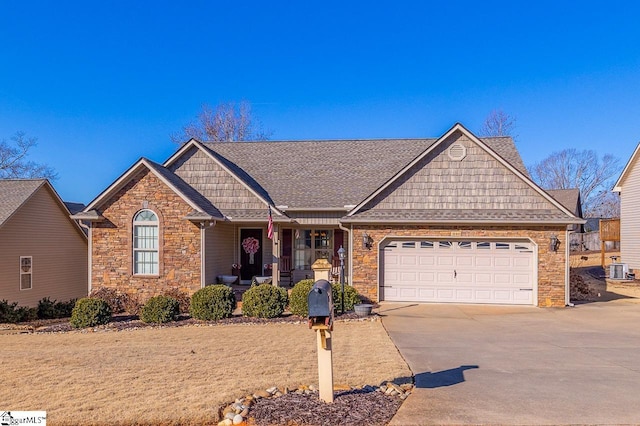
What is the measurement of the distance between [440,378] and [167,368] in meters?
4.59

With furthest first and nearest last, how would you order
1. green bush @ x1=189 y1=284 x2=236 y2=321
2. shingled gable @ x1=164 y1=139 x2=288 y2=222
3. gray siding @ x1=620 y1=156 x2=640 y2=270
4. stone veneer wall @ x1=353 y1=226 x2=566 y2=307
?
gray siding @ x1=620 y1=156 x2=640 y2=270 < shingled gable @ x1=164 y1=139 x2=288 y2=222 < stone veneer wall @ x1=353 y1=226 x2=566 y2=307 < green bush @ x1=189 y1=284 x2=236 y2=321

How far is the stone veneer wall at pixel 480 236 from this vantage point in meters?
15.6

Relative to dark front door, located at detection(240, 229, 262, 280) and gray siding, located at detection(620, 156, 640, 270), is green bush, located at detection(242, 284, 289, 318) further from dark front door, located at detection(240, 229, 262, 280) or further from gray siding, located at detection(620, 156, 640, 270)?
gray siding, located at detection(620, 156, 640, 270)

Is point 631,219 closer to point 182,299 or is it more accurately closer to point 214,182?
point 214,182

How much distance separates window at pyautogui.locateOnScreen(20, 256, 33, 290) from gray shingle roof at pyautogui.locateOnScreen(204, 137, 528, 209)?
874cm

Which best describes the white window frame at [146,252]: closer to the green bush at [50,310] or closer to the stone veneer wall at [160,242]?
the stone veneer wall at [160,242]

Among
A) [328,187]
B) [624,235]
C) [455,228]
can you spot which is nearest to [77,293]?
[328,187]

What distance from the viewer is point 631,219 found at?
25.9 metres

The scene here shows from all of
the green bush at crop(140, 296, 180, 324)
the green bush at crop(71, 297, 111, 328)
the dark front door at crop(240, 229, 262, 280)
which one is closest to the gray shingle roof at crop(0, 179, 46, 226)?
the green bush at crop(71, 297, 111, 328)

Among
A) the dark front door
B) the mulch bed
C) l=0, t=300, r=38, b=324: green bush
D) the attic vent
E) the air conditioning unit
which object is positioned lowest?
l=0, t=300, r=38, b=324: green bush

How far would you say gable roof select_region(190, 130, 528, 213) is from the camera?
19.0 metres

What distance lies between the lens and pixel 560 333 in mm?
11445

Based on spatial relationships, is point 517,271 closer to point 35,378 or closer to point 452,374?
point 452,374

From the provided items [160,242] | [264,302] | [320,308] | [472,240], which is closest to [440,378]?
[320,308]
